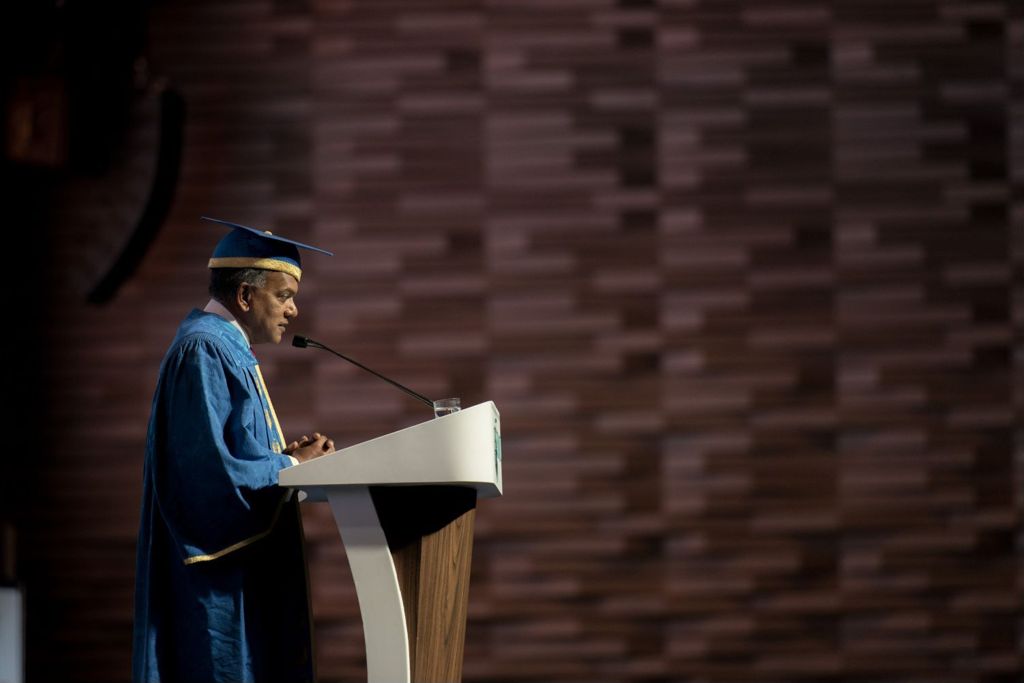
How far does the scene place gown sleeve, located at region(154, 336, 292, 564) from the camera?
6.75 feet

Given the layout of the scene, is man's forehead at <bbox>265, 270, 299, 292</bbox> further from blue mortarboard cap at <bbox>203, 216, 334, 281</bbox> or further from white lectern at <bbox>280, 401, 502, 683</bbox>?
white lectern at <bbox>280, 401, 502, 683</bbox>

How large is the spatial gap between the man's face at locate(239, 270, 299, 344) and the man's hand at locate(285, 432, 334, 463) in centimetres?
24

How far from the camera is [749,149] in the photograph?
12.7 feet

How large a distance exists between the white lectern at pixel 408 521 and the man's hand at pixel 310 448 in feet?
0.31

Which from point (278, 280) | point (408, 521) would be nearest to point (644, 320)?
point (278, 280)

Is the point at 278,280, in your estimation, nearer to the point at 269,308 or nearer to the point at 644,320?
the point at 269,308

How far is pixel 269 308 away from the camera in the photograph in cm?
228

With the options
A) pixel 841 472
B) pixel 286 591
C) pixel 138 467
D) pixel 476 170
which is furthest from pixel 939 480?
pixel 138 467

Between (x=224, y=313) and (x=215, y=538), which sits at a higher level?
(x=224, y=313)

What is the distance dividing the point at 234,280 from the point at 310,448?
0.40 meters

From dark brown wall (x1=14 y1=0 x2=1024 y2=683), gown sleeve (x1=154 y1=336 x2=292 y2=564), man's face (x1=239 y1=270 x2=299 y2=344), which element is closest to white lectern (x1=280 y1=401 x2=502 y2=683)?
gown sleeve (x1=154 y1=336 x2=292 y2=564)

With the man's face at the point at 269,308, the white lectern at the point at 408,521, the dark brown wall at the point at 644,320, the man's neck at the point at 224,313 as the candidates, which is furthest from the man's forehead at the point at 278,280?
the dark brown wall at the point at 644,320

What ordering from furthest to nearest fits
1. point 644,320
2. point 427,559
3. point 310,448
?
point 644,320 → point 310,448 → point 427,559

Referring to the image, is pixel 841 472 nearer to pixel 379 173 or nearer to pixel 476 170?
pixel 476 170
